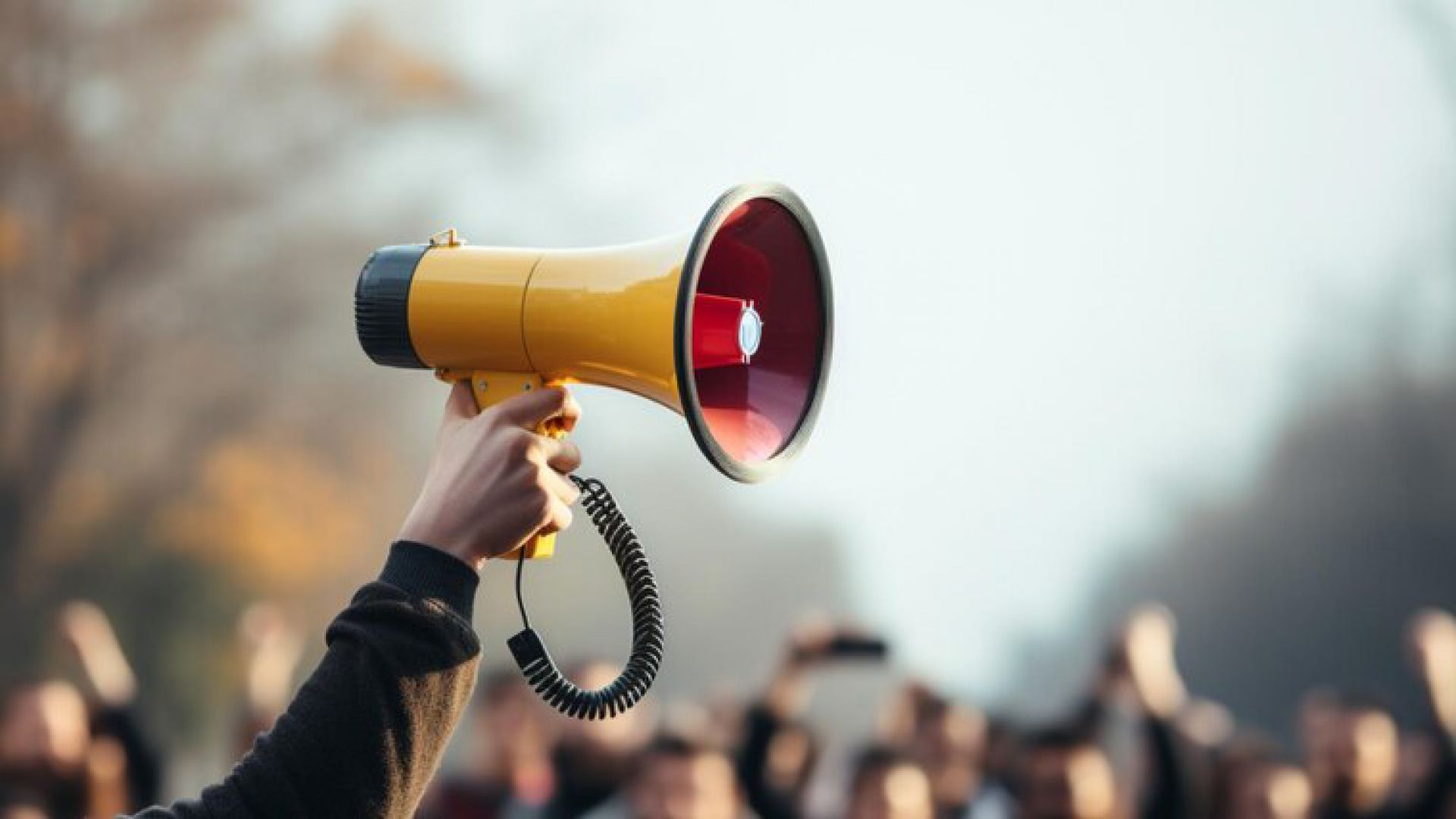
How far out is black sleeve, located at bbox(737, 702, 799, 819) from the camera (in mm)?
4703

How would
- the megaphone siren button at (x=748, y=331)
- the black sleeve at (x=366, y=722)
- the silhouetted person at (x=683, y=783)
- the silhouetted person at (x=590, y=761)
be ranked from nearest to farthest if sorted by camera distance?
the black sleeve at (x=366, y=722) → the megaphone siren button at (x=748, y=331) → the silhouetted person at (x=683, y=783) → the silhouetted person at (x=590, y=761)

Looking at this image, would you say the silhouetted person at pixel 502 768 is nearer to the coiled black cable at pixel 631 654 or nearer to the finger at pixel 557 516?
the coiled black cable at pixel 631 654

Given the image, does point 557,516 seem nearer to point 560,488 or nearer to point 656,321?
point 560,488

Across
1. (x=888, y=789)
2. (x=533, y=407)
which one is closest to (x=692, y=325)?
(x=533, y=407)

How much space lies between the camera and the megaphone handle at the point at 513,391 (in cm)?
142

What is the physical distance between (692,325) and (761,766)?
3.57 metres

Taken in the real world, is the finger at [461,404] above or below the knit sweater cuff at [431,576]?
above

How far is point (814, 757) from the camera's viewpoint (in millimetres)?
5234

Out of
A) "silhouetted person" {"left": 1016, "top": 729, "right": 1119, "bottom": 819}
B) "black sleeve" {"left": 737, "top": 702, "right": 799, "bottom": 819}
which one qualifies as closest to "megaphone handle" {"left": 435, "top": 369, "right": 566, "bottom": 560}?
"silhouetted person" {"left": 1016, "top": 729, "right": 1119, "bottom": 819}

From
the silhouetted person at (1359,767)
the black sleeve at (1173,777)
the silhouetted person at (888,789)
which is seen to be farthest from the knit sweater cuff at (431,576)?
the silhouetted person at (1359,767)

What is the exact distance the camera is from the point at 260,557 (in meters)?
13.3

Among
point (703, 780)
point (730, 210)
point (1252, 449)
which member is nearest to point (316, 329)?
point (1252, 449)

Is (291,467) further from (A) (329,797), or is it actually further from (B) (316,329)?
(A) (329,797)

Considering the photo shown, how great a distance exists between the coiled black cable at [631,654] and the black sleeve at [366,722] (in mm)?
128
